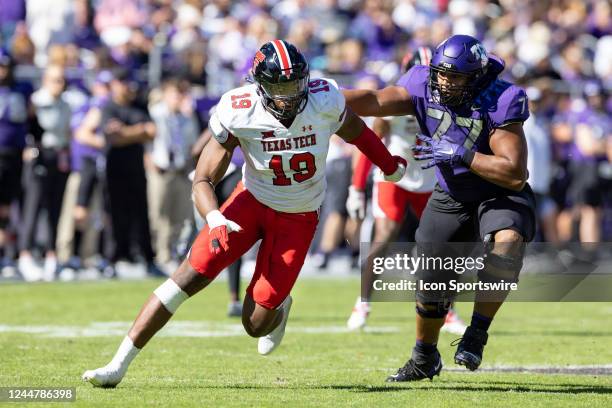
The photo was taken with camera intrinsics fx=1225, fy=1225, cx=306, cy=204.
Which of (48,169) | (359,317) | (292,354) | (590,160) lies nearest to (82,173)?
(48,169)

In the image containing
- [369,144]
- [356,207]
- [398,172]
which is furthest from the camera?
[356,207]

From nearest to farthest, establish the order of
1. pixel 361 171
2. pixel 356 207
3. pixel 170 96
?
pixel 356 207 → pixel 361 171 → pixel 170 96

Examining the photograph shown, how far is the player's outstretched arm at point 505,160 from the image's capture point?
6.60 meters

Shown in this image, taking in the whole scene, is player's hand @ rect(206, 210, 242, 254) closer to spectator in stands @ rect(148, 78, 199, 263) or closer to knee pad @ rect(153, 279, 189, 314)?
knee pad @ rect(153, 279, 189, 314)

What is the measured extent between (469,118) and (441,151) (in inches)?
10.0

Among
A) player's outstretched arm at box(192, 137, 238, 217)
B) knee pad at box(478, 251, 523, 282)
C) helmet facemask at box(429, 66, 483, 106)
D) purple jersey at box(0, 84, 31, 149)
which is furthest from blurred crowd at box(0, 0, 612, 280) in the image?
player's outstretched arm at box(192, 137, 238, 217)

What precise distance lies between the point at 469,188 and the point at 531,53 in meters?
11.5

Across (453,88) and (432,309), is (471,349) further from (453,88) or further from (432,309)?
(453,88)

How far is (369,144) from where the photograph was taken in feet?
22.3

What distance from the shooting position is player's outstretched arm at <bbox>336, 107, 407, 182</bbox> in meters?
6.68

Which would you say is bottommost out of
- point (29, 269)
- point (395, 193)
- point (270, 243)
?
point (29, 269)

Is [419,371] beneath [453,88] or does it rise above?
beneath

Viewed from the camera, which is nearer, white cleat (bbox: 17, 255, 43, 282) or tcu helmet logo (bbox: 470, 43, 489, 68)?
tcu helmet logo (bbox: 470, 43, 489, 68)

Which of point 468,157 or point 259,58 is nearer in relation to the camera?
point 259,58
